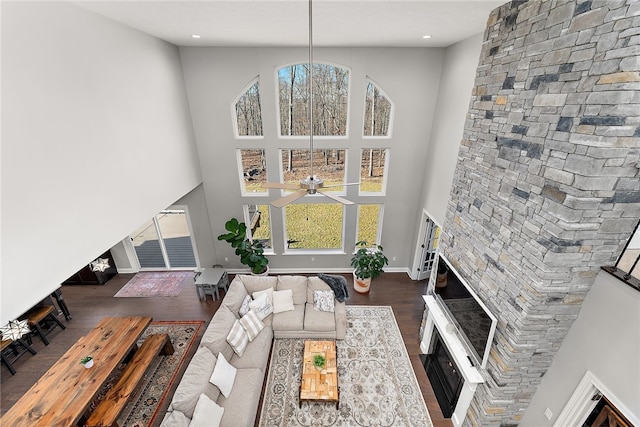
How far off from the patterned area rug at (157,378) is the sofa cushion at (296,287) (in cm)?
193

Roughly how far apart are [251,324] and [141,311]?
3.03m

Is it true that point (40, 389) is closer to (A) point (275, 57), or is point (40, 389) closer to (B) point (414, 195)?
(A) point (275, 57)

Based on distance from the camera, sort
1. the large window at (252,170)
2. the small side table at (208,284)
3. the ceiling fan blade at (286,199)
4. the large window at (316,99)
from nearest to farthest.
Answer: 1. the ceiling fan blade at (286,199)
2. the large window at (316,99)
3. the small side table at (208,284)
4. the large window at (252,170)

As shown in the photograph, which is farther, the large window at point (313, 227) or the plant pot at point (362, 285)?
the large window at point (313, 227)

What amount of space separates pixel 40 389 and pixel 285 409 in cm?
336

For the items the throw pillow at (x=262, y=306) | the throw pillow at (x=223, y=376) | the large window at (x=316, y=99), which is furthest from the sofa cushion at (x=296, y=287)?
the large window at (x=316, y=99)

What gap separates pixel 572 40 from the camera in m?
2.29

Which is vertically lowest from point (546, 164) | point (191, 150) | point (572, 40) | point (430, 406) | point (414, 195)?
point (430, 406)

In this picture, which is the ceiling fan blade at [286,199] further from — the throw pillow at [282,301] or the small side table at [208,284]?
the small side table at [208,284]

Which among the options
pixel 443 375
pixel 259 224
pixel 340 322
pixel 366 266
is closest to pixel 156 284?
pixel 259 224

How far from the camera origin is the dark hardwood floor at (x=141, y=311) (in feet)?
15.1

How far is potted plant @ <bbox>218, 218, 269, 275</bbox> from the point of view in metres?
6.20

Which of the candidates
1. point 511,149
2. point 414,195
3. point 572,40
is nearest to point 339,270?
point 414,195

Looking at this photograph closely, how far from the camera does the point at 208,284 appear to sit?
6.26 m
